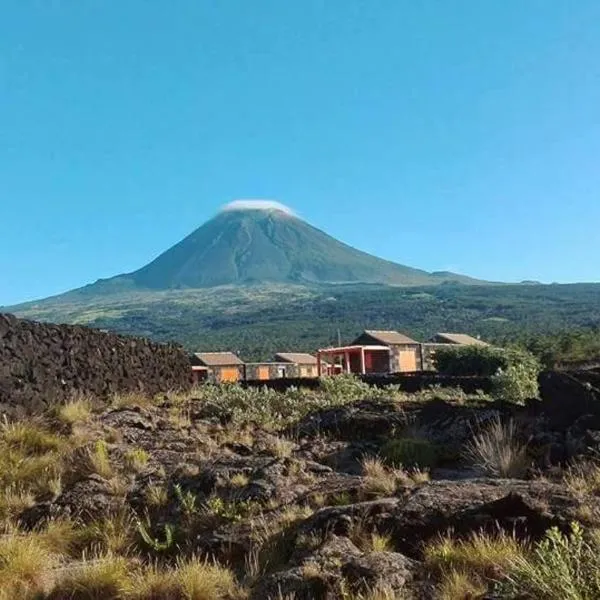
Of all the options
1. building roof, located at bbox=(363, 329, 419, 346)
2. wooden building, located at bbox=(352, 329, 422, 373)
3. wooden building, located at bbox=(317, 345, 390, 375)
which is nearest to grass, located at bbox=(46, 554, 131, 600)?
wooden building, located at bbox=(317, 345, 390, 375)

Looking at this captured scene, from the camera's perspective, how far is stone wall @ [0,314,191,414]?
13.3 metres

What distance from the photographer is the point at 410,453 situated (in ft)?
32.9

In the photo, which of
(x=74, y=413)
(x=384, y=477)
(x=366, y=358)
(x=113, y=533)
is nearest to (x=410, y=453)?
(x=384, y=477)

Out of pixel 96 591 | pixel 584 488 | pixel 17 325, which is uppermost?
pixel 17 325

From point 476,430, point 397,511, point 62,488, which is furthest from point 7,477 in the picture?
point 476,430

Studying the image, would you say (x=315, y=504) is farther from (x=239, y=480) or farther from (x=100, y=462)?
(x=100, y=462)

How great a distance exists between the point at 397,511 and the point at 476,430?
4530mm

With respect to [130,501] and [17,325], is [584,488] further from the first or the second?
[17,325]

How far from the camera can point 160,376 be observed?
21.9 metres

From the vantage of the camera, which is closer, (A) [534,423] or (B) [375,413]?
(A) [534,423]

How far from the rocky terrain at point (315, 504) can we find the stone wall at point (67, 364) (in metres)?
0.79

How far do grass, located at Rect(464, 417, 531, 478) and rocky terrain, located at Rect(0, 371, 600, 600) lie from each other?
0.03 metres

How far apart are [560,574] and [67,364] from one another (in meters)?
13.3

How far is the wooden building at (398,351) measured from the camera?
50294 millimetres
